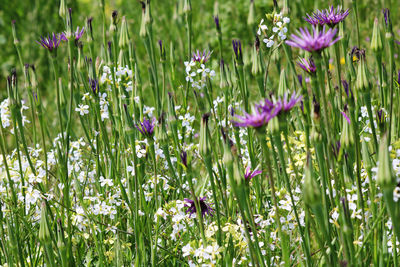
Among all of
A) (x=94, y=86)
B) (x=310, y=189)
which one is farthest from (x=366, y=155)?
(x=94, y=86)

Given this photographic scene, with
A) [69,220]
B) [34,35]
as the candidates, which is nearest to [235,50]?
[69,220]

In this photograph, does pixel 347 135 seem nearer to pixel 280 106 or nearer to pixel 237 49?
pixel 280 106

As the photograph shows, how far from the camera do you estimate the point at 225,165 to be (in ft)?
3.22

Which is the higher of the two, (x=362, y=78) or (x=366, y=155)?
(x=362, y=78)

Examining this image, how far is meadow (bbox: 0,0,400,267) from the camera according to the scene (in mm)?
930

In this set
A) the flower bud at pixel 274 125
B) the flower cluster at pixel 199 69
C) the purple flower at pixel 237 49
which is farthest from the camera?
the flower cluster at pixel 199 69

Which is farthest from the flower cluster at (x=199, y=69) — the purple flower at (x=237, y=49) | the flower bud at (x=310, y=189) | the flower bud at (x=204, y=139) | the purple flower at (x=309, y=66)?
the flower bud at (x=310, y=189)

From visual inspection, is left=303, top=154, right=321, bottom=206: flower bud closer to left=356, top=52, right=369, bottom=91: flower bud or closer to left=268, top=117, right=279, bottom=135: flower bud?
left=268, top=117, right=279, bottom=135: flower bud

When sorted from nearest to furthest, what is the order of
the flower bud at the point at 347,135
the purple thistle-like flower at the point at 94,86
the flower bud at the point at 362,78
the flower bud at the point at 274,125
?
the flower bud at the point at 274,125 → the flower bud at the point at 347,135 → the flower bud at the point at 362,78 → the purple thistle-like flower at the point at 94,86

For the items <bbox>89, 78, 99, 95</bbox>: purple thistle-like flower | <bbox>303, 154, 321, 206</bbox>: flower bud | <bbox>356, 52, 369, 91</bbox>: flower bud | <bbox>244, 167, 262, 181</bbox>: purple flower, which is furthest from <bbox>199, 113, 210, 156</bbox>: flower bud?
<bbox>89, 78, 99, 95</bbox>: purple thistle-like flower

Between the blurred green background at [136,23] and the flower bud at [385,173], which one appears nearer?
the flower bud at [385,173]

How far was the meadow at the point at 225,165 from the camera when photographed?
93 centimetres

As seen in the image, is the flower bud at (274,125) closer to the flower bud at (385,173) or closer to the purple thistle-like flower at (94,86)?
the flower bud at (385,173)

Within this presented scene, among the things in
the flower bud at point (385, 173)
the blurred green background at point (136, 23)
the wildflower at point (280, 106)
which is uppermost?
the blurred green background at point (136, 23)
